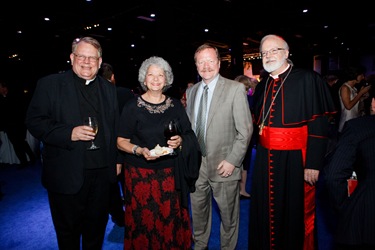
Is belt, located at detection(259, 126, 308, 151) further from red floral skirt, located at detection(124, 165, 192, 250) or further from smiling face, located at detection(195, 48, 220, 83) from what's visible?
red floral skirt, located at detection(124, 165, 192, 250)

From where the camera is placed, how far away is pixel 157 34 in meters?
6.19

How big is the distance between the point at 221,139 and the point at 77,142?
1309 mm

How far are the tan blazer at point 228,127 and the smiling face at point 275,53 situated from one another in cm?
36

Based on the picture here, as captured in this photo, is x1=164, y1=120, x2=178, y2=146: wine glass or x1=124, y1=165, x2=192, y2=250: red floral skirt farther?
x1=124, y1=165, x2=192, y2=250: red floral skirt

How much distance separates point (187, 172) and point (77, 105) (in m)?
1.14

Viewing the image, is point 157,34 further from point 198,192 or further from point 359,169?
point 359,169

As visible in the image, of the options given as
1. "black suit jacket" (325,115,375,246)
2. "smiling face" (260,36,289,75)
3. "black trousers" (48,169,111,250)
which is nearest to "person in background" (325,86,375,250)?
"black suit jacket" (325,115,375,246)

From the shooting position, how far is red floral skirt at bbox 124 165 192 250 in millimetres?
2256

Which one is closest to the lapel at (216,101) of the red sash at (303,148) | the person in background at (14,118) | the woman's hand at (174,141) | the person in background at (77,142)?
the woman's hand at (174,141)

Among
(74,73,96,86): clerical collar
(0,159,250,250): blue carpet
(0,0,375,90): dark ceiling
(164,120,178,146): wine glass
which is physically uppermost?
(0,0,375,90): dark ceiling

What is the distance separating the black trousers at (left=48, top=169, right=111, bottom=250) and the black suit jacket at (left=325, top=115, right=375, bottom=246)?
1895 mm

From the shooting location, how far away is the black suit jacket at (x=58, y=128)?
6.49 feet

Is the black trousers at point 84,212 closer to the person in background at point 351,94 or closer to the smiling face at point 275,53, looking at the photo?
the smiling face at point 275,53

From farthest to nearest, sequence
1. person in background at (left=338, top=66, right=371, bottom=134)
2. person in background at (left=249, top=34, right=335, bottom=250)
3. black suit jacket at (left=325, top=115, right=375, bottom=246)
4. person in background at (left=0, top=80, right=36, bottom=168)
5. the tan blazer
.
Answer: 1. person in background at (left=0, top=80, right=36, bottom=168)
2. person in background at (left=338, top=66, right=371, bottom=134)
3. the tan blazer
4. person in background at (left=249, top=34, right=335, bottom=250)
5. black suit jacket at (left=325, top=115, right=375, bottom=246)
